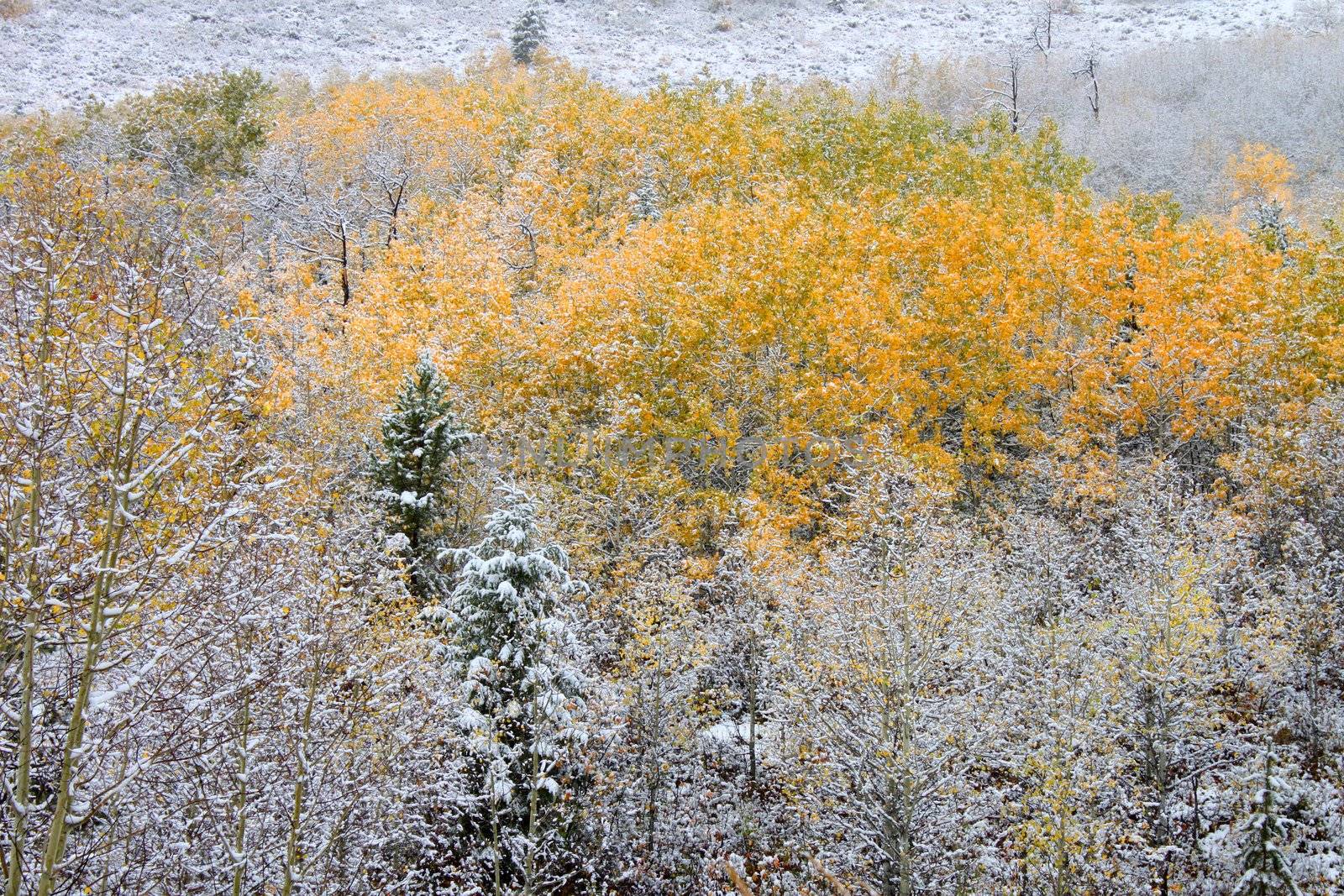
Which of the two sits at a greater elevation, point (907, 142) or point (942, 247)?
point (907, 142)

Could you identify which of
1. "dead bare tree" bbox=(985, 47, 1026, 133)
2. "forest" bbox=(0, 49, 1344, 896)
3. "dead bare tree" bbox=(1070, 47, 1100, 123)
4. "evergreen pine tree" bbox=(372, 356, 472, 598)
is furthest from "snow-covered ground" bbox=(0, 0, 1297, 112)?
"evergreen pine tree" bbox=(372, 356, 472, 598)

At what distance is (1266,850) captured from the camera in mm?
11758

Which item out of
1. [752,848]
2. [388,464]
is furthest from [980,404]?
[388,464]

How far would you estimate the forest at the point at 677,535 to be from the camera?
26.4 feet

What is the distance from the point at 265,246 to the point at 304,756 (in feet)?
109

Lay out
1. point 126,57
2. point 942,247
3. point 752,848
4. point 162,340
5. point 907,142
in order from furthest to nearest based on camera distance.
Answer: point 126,57 → point 907,142 → point 942,247 → point 752,848 → point 162,340

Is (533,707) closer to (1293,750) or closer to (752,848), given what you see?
(752,848)

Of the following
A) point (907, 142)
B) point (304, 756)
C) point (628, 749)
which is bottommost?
point (628, 749)

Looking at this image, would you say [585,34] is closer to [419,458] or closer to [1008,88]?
[1008,88]

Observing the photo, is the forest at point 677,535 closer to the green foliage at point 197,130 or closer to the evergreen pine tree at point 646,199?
the evergreen pine tree at point 646,199

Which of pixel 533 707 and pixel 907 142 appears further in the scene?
pixel 907 142

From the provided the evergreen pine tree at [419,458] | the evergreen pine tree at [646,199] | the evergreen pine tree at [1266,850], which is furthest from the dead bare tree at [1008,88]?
the evergreen pine tree at [1266,850]

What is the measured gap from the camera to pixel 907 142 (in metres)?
35.9

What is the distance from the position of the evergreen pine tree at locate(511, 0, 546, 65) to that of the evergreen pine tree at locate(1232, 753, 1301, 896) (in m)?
66.3
